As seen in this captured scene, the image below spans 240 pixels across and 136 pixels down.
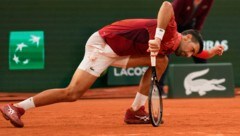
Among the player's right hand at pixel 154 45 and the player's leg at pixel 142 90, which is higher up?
the player's right hand at pixel 154 45

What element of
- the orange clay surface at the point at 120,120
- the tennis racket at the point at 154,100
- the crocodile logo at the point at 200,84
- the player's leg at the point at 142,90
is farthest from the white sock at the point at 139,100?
the crocodile logo at the point at 200,84

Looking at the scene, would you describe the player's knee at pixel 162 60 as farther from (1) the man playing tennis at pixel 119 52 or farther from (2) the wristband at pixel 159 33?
(2) the wristband at pixel 159 33

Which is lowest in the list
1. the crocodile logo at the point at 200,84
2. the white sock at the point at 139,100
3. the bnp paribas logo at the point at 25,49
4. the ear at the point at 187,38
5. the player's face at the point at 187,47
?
the crocodile logo at the point at 200,84

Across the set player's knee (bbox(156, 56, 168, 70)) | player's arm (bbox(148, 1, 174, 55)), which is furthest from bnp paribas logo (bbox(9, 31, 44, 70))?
player's arm (bbox(148, 1, 174, 55))

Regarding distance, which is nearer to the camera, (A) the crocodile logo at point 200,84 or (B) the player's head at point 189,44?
(B) the player's head at point 189,44

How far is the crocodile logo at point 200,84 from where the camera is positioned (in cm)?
1089

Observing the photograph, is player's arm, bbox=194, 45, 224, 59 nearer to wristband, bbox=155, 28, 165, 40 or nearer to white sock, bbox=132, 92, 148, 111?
white sock, bbox=132, 92, 148, 111

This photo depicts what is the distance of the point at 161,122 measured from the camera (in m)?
6.97

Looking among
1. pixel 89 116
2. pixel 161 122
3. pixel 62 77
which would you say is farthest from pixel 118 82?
pixel 161 122

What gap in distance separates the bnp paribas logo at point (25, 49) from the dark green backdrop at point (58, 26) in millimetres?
88

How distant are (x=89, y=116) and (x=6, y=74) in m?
4.18

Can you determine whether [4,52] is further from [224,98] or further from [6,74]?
[224,98]

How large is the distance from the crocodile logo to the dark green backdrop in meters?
1.47

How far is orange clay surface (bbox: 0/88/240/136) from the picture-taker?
616 cm
